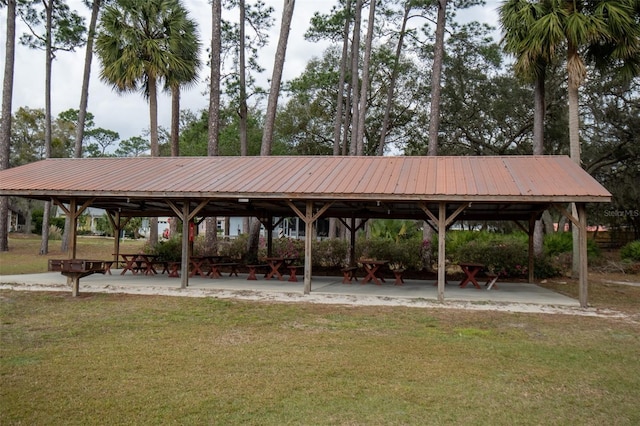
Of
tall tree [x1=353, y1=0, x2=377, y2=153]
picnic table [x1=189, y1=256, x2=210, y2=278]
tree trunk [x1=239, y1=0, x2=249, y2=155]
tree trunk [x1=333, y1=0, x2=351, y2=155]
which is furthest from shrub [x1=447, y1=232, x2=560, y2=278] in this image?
tree trunk [x1=239, y1=0, x2=249, y2=155]

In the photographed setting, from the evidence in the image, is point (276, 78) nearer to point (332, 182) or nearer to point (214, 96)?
point (214, 96)

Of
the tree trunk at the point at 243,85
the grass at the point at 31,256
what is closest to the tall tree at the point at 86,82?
the grass at the point at 31,256

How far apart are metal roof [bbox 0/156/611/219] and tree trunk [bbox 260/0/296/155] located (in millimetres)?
3534

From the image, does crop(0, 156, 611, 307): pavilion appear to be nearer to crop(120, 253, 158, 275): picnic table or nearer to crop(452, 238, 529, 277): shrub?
crop(452, 238, 529, 277): shrub

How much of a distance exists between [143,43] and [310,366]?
1493 cm

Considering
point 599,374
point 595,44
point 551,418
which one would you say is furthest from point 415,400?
point 595,44

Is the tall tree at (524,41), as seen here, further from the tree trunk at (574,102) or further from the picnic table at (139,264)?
the picnic table at (139,264)

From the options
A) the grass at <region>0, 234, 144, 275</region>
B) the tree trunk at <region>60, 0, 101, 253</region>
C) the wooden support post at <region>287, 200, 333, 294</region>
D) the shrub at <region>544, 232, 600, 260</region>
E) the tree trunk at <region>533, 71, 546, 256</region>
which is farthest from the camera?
the tree trunk at <region>60, 0, 101, 253</region>

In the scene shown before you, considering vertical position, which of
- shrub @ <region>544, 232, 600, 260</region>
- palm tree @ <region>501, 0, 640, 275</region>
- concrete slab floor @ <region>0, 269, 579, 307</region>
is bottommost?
concrete slab floor @ <region>0, 269, 579, 307</region>

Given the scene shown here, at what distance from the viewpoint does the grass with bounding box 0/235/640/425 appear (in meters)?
4.09

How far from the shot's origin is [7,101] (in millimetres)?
20156

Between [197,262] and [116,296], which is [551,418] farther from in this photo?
[197,262]

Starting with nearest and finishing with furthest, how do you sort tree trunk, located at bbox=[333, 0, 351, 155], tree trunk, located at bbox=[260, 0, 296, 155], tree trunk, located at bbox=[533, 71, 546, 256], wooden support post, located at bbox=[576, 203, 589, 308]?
wooden support post, located at bbox=[576, 203, 589, 308] < tree trunk, located at bbox=[533, 71, 546, 256] < tree trunk, located at bbox=[260, 0, 296, 155] < tree trunk, located at bbox=[333, 0, 351, 155]

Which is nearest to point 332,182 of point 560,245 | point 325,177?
point 325,177
